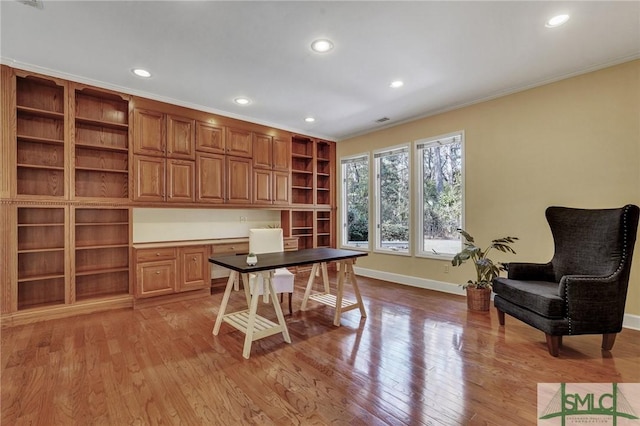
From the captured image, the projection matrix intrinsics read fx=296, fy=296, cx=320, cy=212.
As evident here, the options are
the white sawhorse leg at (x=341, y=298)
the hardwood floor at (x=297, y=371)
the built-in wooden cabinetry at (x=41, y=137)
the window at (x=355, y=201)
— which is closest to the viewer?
the hardwood floor at (x=297, y=371)

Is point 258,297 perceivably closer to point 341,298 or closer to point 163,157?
point 341,298

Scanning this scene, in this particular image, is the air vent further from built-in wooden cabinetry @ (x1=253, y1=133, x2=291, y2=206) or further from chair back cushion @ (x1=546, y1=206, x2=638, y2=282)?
chair back cushion @ (x1=546, y1=206, x2=638, y2=282)

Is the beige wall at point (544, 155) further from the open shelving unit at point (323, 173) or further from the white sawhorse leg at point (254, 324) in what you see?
the white sawhorse leg at point (254, 324)

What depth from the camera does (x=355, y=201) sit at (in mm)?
5906

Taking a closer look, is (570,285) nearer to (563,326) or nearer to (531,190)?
(563,326)

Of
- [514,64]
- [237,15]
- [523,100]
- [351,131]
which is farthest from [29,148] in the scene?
[523,100]

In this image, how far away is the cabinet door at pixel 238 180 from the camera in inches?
181

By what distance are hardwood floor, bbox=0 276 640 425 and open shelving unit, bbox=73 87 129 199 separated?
5.24ft

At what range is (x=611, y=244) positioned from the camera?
2531mm

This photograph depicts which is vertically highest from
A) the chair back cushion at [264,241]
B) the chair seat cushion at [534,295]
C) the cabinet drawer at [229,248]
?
the chair back cushion at [264,241]

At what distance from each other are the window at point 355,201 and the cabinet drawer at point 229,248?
2254 millimetres

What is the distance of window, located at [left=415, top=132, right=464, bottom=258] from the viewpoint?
4320mm

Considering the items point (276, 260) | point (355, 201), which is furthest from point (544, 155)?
point (276, 260)

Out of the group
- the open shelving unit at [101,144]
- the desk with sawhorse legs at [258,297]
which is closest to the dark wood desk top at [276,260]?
the desk with sawhorse legs at [258,297]
